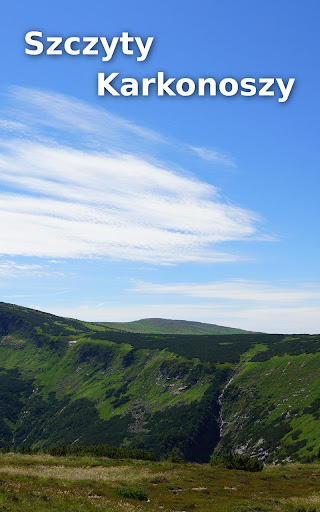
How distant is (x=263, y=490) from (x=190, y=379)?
11600cm

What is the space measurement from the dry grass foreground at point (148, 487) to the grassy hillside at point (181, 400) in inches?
1428

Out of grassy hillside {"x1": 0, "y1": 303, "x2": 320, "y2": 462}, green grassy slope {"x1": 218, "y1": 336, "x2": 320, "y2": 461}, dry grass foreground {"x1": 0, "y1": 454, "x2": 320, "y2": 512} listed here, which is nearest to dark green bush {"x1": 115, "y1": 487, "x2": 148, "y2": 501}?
dry grass foreground {"x1": 0, "y1": 454, "x2": 320, "y2": 512}

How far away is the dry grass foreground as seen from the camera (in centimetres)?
2190

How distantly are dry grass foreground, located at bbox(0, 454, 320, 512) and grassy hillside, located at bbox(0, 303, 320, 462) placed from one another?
3628 cm

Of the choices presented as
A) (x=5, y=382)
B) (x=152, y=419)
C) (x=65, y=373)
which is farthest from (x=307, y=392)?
(x=5, y=382)

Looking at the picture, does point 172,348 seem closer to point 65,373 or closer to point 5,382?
point 65,373

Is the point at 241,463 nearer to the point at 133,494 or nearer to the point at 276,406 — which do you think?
the point at 133,494

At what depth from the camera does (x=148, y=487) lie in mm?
29453

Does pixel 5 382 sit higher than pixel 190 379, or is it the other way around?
pixel 190 379

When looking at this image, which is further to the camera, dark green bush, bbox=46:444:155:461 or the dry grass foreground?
dark green bush, bbox=46:444:155:461

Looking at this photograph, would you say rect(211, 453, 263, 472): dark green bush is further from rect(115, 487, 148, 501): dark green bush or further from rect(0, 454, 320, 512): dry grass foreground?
rect(115, 487, 148, 501): dark green bush

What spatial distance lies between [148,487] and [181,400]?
4289 inches

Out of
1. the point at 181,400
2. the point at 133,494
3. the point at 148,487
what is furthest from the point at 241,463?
A: the point at 181,400

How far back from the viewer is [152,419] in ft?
415
